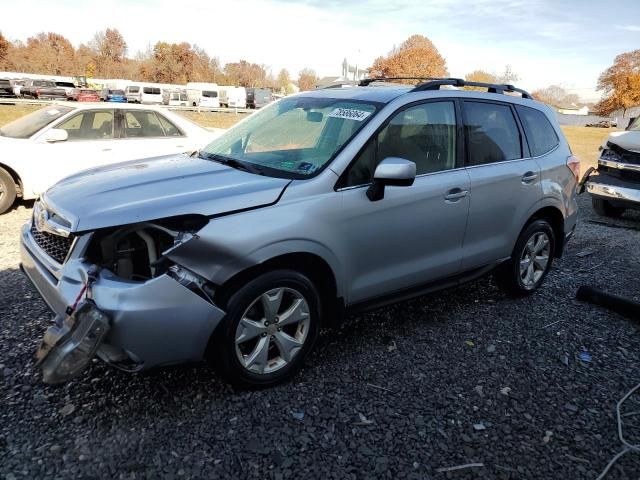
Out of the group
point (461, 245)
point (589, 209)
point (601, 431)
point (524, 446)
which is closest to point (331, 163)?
point (461, 245)

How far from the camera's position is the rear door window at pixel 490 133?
157 inches

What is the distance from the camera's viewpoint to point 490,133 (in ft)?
13.7

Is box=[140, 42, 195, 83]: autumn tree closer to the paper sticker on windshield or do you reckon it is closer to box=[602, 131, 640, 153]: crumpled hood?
box=[602, 131, 640, 153]: crumpled hood

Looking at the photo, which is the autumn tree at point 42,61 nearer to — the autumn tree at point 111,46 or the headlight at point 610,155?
the autumn tree at point 111,46

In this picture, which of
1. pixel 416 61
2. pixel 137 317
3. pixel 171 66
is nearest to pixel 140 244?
pixel 137 317

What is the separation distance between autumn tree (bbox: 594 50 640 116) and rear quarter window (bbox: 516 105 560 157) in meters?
90.3

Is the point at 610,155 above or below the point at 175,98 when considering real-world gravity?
above

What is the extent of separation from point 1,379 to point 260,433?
1.65 meters

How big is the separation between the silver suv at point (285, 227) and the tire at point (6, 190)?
4156 millimetres

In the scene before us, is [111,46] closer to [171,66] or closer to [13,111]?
[171,66]

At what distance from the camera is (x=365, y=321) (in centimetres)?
414

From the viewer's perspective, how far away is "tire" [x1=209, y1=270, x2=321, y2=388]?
2797 mm

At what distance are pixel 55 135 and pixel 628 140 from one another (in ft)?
28.7

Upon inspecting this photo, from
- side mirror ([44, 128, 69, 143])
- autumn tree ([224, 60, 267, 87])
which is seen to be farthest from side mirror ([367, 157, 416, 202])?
autumn tree ([224, 60, 267, 87])
